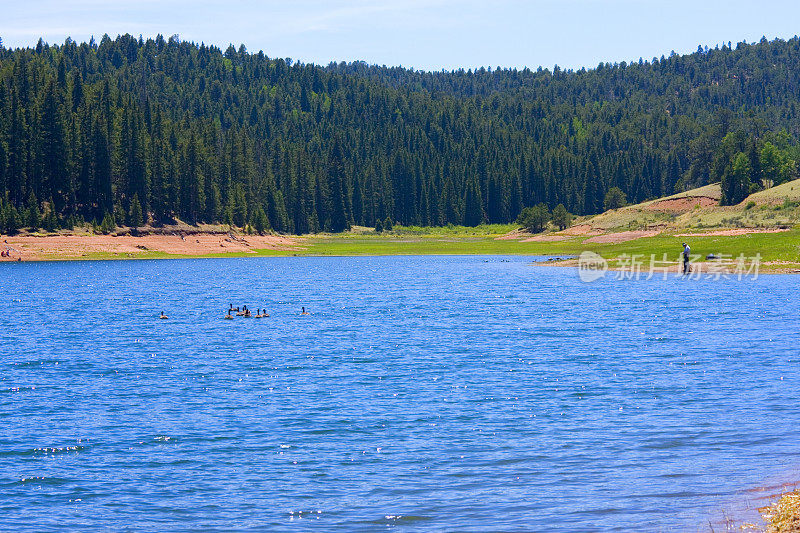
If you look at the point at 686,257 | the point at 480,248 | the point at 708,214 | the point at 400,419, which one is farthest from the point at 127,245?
the point at 400,419

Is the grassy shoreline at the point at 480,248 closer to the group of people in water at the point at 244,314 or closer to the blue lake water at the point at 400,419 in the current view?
the blue lake water at the point at 400,419

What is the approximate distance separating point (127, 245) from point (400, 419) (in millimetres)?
123003

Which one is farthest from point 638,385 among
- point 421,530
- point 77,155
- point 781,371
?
point 77,155

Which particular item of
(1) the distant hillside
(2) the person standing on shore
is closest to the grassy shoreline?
(1) the distant hillside

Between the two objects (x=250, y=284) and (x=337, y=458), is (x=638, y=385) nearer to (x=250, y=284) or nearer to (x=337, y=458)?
(x=337, y=458)

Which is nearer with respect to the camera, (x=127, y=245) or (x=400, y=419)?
(x=400, y=419)

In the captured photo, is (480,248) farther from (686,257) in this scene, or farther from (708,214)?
(686,257)

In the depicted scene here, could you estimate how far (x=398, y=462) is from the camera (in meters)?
20.5

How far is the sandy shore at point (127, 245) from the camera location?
127 m

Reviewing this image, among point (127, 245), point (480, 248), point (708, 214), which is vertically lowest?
point (480, 248)

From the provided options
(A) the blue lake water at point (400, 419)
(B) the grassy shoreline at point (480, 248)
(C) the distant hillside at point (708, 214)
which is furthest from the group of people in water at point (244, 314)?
(C) the distant hillside at point (708, 214)

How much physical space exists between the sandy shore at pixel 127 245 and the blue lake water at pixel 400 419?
252 feet

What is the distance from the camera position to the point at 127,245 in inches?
5507

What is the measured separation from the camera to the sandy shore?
12681 cm
